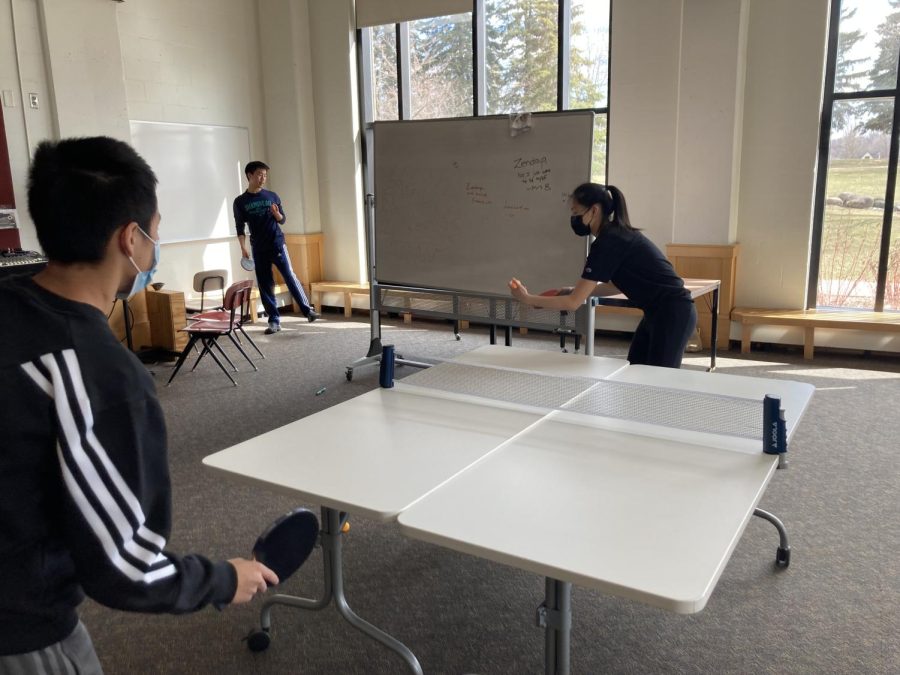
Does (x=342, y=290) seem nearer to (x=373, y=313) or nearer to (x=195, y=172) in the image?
(x=195, y=172)

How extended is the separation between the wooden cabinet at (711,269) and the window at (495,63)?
44.4 inches

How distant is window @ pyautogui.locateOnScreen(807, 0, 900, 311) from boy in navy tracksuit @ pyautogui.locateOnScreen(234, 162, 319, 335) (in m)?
4.72

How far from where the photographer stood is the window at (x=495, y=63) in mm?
6391

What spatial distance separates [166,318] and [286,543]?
5.04 metres

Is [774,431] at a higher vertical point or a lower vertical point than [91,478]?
lower

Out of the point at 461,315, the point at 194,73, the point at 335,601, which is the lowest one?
the point at 335,601

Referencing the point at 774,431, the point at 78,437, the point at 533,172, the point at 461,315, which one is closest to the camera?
the point at 78,437

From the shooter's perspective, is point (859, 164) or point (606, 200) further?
point (859, 164)

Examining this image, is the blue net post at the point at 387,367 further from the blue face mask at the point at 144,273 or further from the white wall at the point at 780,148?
the white wall at the point at 780,148

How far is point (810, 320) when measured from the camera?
5.54m

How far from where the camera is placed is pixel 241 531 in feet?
9.62

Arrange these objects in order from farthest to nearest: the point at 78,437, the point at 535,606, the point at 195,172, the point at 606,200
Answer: the point at 195,172
the point at 606,200
the point at 535,606
the point at 78,437

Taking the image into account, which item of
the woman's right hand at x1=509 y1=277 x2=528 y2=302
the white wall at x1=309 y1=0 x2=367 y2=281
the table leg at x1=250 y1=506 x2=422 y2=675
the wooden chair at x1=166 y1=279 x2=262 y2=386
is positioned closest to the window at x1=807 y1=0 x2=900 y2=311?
the woman's right hand at x1=509 y1=277 x2=528 y2=302

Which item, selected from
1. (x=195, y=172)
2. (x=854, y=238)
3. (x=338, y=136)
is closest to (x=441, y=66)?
(x=338, y=136)
